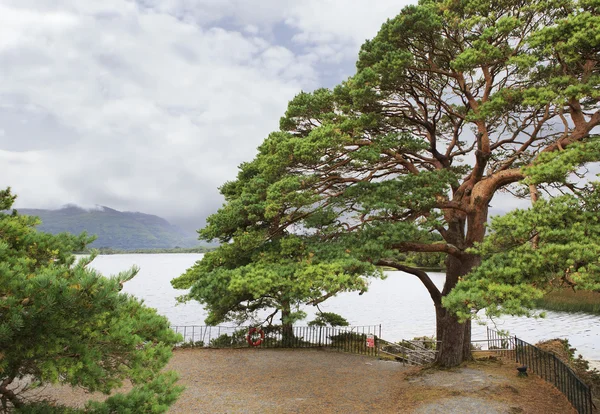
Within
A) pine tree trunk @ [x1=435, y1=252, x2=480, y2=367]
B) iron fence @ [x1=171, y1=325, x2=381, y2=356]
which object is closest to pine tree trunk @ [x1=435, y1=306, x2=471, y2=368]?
pine tree trunk @ [x1=435, y1=252, x2=480, y2=367]

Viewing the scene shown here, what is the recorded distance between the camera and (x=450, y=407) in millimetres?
11250

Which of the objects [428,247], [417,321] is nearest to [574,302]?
[417,321]

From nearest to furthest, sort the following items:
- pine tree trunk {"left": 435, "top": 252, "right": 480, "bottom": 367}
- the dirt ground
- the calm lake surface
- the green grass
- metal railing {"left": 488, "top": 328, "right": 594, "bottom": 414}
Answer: metal railing {"left": 488, "top": 328, "right": 594, "bottom": 414} < the dirt ground < pine tree trunk {"left": 435, "top": 252, "right": 480, "bottom": 367} < the calm lake surface < the green grass

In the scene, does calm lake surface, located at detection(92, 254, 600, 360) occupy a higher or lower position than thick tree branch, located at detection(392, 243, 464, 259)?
lower

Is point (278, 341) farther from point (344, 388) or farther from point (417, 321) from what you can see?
point (417, 321)

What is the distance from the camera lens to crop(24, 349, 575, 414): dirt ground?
37.9 feet

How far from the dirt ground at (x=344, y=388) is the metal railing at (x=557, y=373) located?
362mm

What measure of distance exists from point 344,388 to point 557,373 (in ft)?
23.7

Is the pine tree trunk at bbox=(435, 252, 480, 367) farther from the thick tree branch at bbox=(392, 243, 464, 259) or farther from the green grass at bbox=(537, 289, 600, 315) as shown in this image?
the green grass at bbox=(537, 289, 600, 315)

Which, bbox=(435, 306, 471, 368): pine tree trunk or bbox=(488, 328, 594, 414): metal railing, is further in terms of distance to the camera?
bbox=(435, 306, 471, 368): pine tree trunk

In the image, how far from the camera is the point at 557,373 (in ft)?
45.1

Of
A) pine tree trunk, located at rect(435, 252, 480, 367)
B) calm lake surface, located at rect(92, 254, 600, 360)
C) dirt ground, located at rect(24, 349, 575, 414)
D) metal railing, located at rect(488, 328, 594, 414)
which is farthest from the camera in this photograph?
calm lake surface, located at rect(92, 254, 600, 360)

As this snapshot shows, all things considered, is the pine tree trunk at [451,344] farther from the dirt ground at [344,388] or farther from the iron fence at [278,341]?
the iron fence at [278,341]

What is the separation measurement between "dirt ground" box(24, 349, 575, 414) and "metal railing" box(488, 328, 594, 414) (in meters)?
0.36
